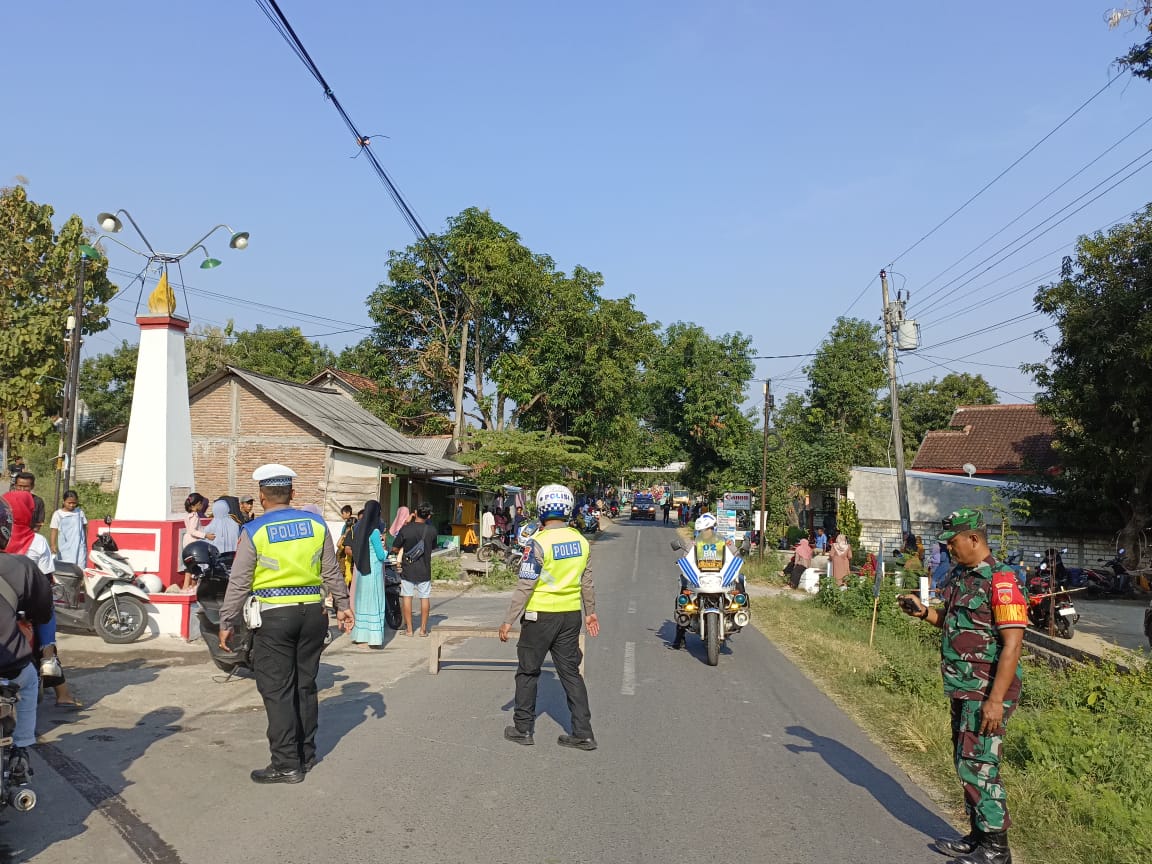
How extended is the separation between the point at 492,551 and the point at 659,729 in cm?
1752

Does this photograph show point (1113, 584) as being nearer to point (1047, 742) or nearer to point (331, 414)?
point (1047, 742)

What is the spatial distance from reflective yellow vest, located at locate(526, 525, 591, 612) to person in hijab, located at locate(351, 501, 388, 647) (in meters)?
4.75

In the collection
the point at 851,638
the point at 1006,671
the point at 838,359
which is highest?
the point at 838,359

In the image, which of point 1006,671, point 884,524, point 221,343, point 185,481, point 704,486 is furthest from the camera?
point 704,486

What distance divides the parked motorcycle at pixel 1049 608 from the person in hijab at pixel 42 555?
1330 cm

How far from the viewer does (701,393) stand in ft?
183

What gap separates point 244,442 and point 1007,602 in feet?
74.7

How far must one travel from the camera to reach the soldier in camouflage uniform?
468 centimetres

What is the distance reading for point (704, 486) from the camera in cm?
5766

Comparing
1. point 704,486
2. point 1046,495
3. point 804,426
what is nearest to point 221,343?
point 704,486

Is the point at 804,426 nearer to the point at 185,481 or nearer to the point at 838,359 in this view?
the point at 838,359

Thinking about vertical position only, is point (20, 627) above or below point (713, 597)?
above

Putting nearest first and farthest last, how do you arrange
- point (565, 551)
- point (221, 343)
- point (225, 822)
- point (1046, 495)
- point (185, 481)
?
point (225, 822) < point (565, 551) < point (185, 481) < point (1046, 495) < point (221, 343)

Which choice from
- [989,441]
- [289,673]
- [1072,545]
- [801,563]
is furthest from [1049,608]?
[989,441]
